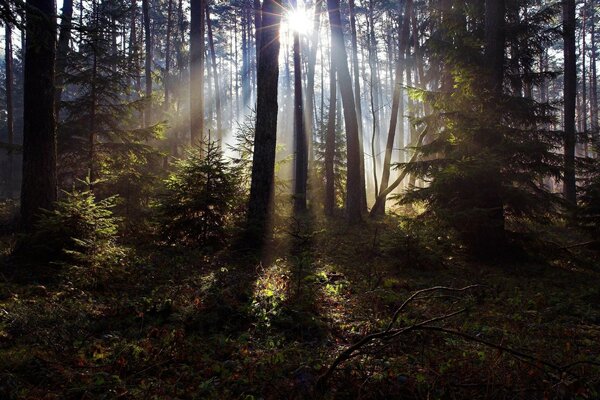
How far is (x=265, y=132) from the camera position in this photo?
9922 mm

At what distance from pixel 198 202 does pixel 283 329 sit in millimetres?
4993

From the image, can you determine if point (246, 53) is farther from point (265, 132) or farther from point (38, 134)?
point (38, 134)

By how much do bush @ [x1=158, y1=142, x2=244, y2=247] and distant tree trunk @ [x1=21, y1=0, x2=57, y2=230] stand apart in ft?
7.98

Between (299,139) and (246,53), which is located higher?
(246,53)

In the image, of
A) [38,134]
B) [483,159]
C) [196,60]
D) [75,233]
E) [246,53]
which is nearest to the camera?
[75,233]

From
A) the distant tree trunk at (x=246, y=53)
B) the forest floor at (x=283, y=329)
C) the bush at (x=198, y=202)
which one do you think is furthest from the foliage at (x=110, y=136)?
the distant tree trunk at (x=246, y=53)

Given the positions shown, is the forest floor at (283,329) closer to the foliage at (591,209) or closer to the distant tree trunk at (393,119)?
the foliage at (591,209)

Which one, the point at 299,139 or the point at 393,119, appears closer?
the point at 393,119

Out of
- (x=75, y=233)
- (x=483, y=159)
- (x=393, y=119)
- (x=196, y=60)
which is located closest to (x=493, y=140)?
(x=483, y=159)

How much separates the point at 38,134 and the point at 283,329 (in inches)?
273

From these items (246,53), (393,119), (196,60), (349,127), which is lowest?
(349,127)

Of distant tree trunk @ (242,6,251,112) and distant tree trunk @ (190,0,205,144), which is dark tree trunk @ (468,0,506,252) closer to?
distant tree trunk @ (190,0,205,144)

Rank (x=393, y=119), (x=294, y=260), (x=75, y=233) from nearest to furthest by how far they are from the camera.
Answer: (x=75, y=233)
(x=294, y=260)
(x=393, y=119)

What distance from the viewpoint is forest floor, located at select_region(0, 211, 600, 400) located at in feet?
10.8
